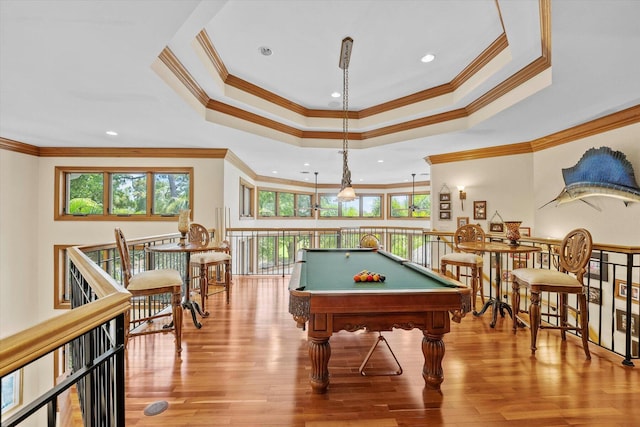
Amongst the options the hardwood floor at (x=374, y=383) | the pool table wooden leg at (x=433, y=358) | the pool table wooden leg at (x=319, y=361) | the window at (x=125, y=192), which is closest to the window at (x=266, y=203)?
the window at (x=125, y=192)

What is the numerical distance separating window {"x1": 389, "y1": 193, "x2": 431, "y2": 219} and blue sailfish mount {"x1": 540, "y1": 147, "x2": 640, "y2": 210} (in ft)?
18.8

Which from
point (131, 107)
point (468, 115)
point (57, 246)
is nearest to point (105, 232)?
point (57, 246)

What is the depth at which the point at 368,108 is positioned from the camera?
5.39 m

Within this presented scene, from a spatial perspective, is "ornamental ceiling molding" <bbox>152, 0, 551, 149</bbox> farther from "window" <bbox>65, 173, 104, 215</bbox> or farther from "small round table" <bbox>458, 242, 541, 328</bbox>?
"window" <bbox>65, 173, 104, 215</bbox>

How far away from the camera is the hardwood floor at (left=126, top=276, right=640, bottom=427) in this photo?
2.09m

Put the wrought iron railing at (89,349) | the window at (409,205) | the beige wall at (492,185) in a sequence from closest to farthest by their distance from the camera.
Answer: the wrought iron railing at (89,349)
the beige wall at (492,185)
the window at (409,205)

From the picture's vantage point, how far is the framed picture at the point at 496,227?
6037 mm

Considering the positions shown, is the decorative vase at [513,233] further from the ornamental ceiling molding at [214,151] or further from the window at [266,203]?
the window at [266,203]

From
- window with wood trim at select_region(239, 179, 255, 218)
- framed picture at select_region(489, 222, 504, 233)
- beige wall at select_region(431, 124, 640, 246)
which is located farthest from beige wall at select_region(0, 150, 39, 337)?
framed picture at select_region(489, 222, 504, 233)

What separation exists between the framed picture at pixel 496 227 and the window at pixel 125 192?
600cm

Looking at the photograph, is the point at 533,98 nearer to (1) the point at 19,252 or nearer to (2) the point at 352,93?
(2) the point at 352,93

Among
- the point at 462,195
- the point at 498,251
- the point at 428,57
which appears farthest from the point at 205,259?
the point at 462,195

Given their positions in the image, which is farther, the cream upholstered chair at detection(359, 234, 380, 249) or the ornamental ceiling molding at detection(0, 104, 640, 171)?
the ornamental ceiling molding at detection(0, 104, 640, 171)

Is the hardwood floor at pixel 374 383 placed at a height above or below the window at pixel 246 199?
below
